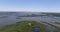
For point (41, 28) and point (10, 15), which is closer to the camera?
point (41, 28)

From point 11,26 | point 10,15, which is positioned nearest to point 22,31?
point 11,26

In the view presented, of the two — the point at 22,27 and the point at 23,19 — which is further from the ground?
the point at 23,19

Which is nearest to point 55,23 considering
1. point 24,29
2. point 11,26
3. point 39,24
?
point 39,24

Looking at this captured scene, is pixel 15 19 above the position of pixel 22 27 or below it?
above

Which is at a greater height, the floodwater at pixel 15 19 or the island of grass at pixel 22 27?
the floodwater at pixel 15 19

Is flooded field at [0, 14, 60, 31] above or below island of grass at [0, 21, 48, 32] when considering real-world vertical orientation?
above

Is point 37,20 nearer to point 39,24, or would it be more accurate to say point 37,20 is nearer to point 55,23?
point 39,24

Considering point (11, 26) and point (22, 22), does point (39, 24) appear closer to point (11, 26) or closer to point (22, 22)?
point (22, 22)

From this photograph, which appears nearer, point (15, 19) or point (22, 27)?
point (22, 27)

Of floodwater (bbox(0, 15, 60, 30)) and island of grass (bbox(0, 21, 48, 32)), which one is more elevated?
floodwater (bbox(0, 15, 60, 30))

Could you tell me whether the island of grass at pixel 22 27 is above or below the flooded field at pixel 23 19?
below

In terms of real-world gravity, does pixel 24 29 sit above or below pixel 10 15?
below
